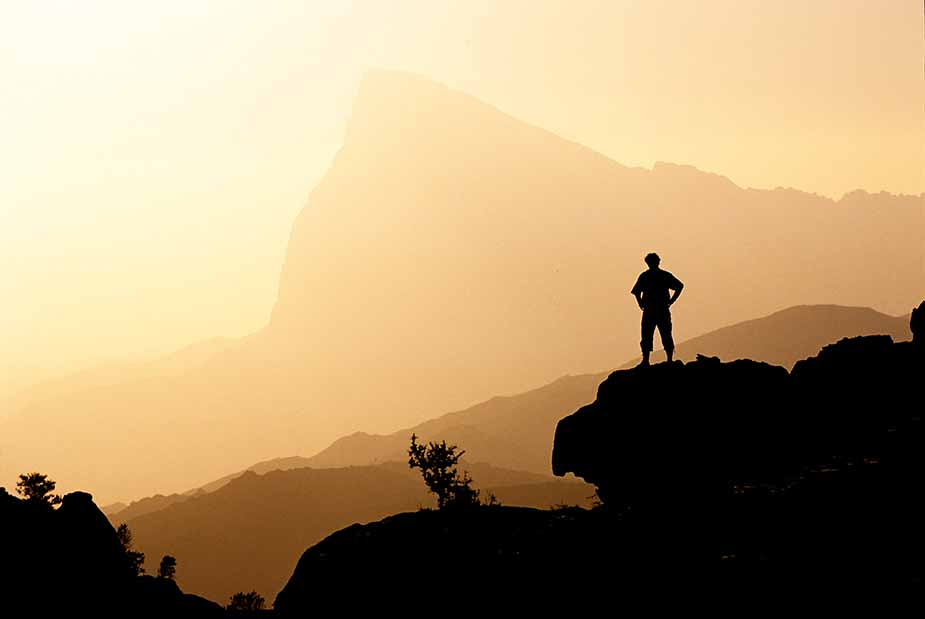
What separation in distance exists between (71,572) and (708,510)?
71.3 ft

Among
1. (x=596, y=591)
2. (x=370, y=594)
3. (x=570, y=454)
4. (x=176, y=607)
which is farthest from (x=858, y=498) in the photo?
(x=176, y=607)

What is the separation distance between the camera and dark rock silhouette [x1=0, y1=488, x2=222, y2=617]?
23375 millimetres

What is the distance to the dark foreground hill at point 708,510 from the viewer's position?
10141 millimetres

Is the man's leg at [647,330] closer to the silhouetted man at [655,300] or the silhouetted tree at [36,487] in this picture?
the silhouetted man at [655,300]

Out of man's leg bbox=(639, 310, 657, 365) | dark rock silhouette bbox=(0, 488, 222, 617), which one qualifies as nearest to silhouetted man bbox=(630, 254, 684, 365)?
man's leg bbox=(639, 310, 657, 365)

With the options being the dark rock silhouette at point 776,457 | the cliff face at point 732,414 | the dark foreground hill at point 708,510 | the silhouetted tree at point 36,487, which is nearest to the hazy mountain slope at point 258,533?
the silhouetted tree at point 36,487

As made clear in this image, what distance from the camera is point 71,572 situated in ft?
83.3

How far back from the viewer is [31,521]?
25.4 m

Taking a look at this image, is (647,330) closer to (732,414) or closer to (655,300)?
(655,300)

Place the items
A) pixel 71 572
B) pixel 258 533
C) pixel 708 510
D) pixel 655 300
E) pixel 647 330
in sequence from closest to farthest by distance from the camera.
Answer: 1. pixel 708 510
2. pixel 655 300
3. pixel 647 330
4. pixel 71 572
5. pixel 258 533

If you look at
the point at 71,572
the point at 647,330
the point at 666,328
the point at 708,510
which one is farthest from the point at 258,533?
the point at 708,510

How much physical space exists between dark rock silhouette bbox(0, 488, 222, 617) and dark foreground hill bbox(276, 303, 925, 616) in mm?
10736

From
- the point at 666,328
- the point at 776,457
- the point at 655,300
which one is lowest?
the point at 776,457

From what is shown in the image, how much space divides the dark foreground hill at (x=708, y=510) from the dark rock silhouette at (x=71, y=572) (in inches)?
423
